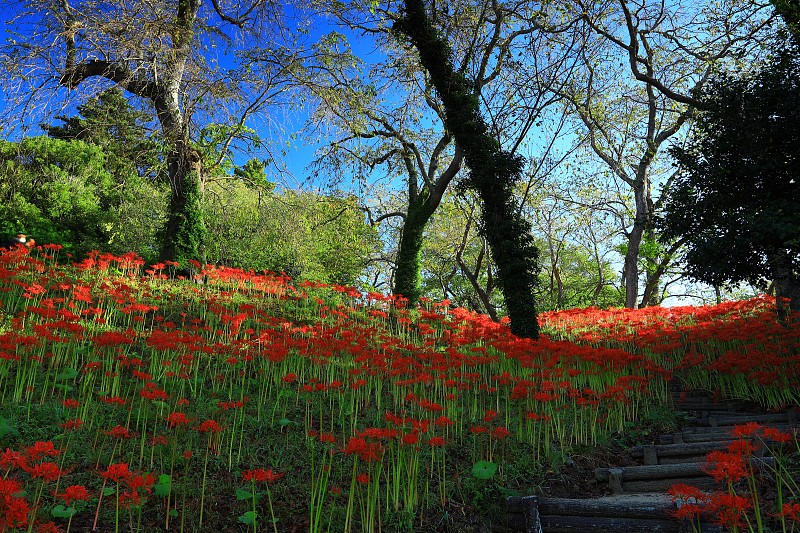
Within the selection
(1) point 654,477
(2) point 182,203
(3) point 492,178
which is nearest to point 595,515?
(1) point 654,477

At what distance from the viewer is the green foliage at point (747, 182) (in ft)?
27.3

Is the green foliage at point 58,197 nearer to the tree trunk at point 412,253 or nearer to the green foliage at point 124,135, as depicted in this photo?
the green foliage at point 124,135

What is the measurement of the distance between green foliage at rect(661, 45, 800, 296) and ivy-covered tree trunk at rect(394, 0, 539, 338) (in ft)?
15.1

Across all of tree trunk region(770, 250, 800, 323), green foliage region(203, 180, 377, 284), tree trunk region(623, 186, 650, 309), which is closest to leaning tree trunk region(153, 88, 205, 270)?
green foliage region(203, 180, 377, 284)

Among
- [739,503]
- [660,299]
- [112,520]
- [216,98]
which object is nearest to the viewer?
[739,503]

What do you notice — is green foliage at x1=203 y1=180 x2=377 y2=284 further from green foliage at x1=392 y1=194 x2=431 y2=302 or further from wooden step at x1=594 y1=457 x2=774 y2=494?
wooden step at x1=594 y1=457 x2=774 y2=494

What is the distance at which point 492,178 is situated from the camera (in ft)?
46.0

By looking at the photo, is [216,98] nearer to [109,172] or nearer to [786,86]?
[786,86]

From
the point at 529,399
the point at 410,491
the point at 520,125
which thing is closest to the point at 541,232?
the point at 520,125

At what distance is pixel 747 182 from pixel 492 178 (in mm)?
6237

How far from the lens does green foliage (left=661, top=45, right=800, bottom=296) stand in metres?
8.34

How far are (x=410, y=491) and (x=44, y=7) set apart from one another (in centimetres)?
1497

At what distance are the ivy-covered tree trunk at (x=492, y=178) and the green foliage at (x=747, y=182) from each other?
4.59 metres

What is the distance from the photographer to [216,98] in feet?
46.7
